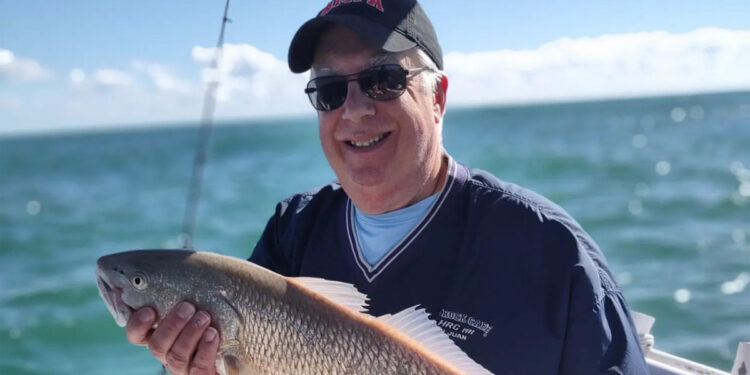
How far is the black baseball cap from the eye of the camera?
275cm

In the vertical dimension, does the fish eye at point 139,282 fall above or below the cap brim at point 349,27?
below

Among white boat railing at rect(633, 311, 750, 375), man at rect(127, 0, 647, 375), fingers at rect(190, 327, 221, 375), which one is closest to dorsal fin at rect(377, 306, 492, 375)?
man at rect(127, 0, 647, 375)

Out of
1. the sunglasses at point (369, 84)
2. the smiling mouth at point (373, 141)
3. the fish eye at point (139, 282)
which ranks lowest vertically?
the fish eye at point (139, 282)

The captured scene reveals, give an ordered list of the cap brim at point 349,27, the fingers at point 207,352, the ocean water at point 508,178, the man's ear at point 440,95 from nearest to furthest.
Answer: the fingers at point 207,352
the cap brim at point 349,27
the man's ear at point 440,95
the ocean water at point 508,178

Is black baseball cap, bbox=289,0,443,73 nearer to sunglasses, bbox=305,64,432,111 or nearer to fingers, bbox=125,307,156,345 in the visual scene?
sunglasses, bbox=305,64,432,111

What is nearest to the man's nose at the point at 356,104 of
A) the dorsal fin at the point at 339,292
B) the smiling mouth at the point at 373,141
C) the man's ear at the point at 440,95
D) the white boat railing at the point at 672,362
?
the smiling mouth at the point at 373,141

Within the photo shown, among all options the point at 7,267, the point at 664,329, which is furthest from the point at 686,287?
the point at 7,267

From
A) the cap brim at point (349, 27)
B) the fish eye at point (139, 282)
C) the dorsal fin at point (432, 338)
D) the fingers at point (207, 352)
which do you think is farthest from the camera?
the cap brim at point (349, 27)

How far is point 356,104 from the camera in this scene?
2.80 metres

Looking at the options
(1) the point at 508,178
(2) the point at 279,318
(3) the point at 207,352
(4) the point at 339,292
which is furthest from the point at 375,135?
(1) the point at 508,178

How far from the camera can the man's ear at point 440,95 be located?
9.96ft

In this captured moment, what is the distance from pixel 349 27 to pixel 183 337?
1352 mm

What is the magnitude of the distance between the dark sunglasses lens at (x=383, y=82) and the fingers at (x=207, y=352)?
1119mm

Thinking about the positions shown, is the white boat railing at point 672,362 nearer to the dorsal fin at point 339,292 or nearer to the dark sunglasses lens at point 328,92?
the dorsal fin at point 339,292
